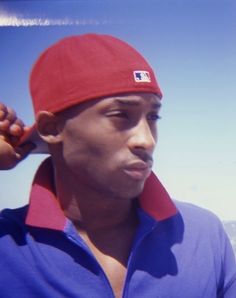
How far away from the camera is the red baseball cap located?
1188 millimetres

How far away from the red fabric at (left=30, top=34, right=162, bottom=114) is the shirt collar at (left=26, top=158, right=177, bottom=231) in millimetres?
267

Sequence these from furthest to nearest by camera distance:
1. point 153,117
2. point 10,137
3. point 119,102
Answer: point 10,137, point 153,117, point 119,102

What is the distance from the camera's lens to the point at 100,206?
131 centimetres

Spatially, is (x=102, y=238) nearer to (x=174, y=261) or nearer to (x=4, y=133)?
(x=174, y=261)

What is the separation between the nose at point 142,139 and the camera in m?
1.17

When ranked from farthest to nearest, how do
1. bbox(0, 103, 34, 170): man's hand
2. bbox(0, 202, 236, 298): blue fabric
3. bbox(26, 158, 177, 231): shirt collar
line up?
bbox(0, 103, 34, 170): man's hand, bbox(26, 158, 177, 231): shirt collar, bbox(0, 202, 236, 298): blue fabric

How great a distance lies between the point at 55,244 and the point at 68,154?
30 centimetres

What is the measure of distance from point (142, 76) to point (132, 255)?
1.92 ft

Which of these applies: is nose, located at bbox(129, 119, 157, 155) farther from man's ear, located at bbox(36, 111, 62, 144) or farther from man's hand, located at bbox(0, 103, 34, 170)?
man's hand, located at bbox(0, 103, 34, 170)

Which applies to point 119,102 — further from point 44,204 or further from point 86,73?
point 44,204

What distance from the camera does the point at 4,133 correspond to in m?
1.37

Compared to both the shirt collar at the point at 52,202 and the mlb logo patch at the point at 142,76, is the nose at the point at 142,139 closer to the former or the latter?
the mlb logo patch at the point at 142,76

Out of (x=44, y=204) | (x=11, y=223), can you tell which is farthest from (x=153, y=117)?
(x=11, y=223)

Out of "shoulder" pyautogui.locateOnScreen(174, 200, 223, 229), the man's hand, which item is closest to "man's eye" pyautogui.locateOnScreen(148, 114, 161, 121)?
"shoulder" pyautogui.locateOnScreen(174, 200, 223, 229)
